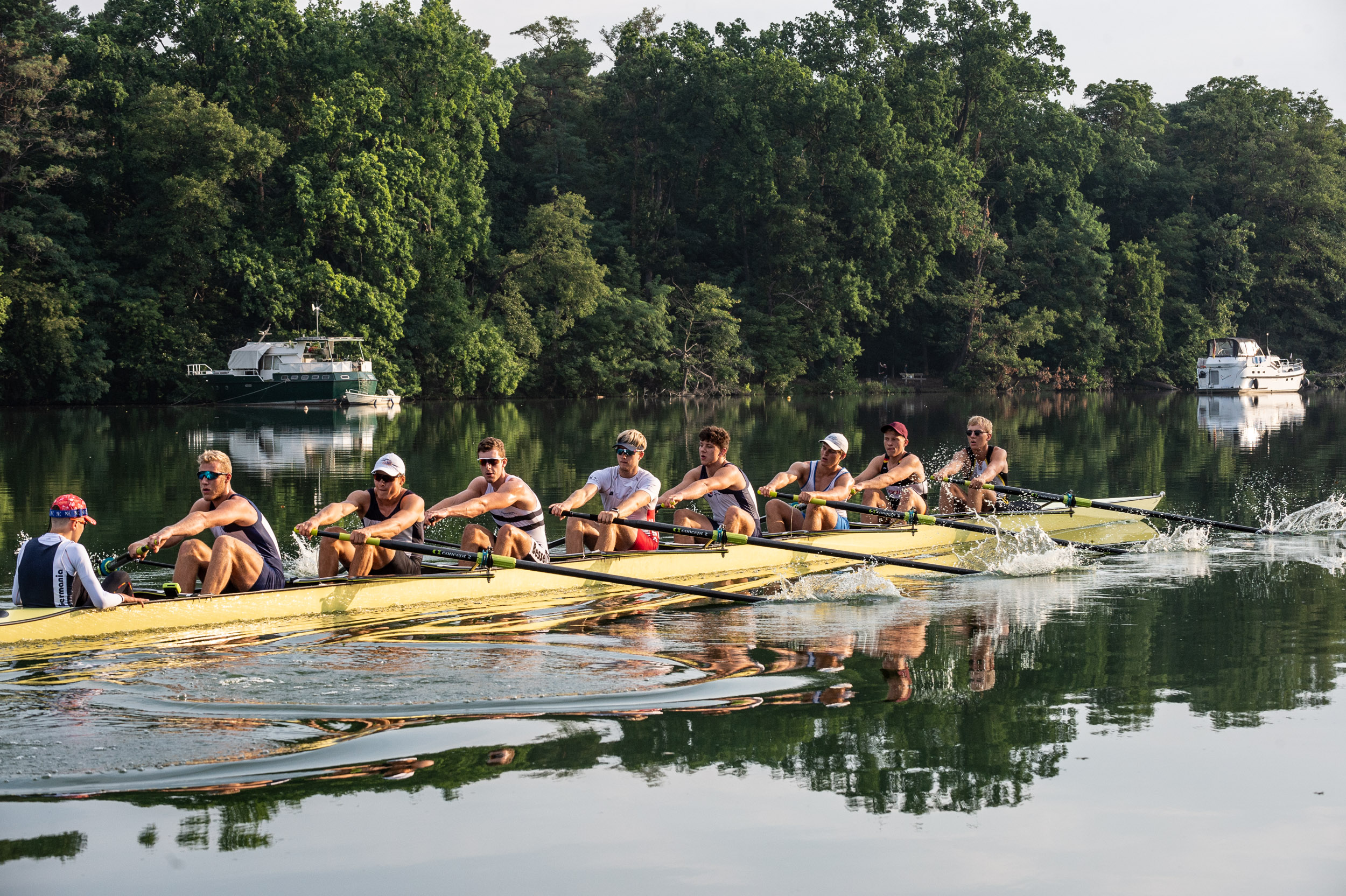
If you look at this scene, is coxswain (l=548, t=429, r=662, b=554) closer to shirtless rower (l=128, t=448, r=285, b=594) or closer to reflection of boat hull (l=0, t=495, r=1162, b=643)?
reflection of boat hull (l=0, t=495, r=1162, b=643)

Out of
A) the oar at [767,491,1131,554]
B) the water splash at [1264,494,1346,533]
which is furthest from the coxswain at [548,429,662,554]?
the water splash at [1264,494,1346,533]

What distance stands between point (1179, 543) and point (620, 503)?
6.96 meters

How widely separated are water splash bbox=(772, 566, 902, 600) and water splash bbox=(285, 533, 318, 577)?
470 cm

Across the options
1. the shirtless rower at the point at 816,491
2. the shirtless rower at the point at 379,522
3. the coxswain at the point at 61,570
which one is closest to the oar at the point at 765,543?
the shirtless rower at the point at 816,491

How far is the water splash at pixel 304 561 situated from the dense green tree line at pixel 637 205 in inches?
1276

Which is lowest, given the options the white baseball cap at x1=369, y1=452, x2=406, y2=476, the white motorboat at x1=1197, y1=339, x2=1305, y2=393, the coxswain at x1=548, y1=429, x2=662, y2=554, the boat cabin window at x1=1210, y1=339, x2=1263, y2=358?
the coxswain at x1=548, y1=429, x2=662, y2=554

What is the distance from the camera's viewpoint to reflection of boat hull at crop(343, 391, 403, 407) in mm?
48375

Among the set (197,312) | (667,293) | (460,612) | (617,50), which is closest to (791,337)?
(667,293)

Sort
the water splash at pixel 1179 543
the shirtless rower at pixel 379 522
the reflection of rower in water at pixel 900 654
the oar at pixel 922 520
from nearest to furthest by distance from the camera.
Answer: the reflection of rower in water at pixel 900 654 < the shirtless rower at pixel 379 522 < the oar at pixel 922 520 < the water splash at pixel 1179 543

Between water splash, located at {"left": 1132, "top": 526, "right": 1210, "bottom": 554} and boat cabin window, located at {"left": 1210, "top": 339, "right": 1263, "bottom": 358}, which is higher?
boat cabin window, located at {"left": 1210, "top": 339, "right": 1263, "bottom": 358}

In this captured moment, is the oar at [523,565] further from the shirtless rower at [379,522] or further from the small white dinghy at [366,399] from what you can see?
the small white dinghy at [366,399]

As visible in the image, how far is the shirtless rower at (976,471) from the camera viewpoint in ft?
51.5

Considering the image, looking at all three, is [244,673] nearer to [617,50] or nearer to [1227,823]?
[1227,823]

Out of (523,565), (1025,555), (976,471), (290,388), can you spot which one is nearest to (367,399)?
(290,388)
